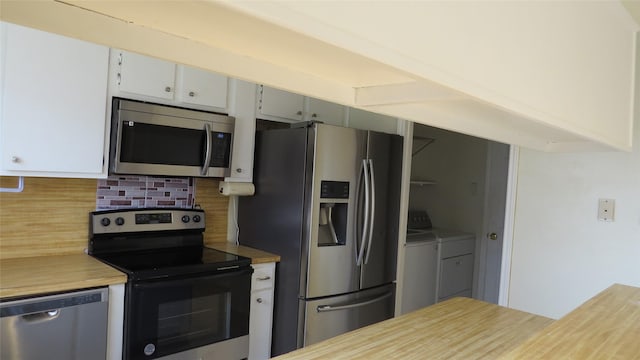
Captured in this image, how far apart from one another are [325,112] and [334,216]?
88 cm

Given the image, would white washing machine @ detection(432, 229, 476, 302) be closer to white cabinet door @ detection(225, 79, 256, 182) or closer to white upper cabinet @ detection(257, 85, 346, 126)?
white upper cabinet @ detection(257, 85, 346, 126)

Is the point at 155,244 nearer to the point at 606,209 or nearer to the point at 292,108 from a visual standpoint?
the point at 292,108

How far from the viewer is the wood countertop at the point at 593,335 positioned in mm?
1053

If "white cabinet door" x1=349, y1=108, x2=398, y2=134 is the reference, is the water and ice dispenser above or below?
below

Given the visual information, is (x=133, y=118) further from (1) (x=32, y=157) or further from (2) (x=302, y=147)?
(2) (x=302, y=147)

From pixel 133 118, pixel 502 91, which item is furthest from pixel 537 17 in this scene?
pixel 133 118

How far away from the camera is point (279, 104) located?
118 inches

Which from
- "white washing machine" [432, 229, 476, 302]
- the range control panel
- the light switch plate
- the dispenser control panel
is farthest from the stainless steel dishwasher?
"white washing machine" [432, 229, 476, 302]

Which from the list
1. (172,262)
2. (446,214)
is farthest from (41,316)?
(446,214)

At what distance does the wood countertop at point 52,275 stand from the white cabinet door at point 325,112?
5.54ft

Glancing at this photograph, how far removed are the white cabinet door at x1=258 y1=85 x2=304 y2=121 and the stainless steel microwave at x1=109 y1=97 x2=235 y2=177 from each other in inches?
12.0

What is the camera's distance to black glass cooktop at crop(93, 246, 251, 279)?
2.15 m

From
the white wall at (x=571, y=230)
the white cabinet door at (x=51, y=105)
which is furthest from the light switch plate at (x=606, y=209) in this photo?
the white cabinet door at (x=51, y=105)

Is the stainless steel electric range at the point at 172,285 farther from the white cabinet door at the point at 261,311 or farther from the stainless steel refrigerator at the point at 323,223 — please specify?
the stainless steel refrigerator at the point at 323,223
